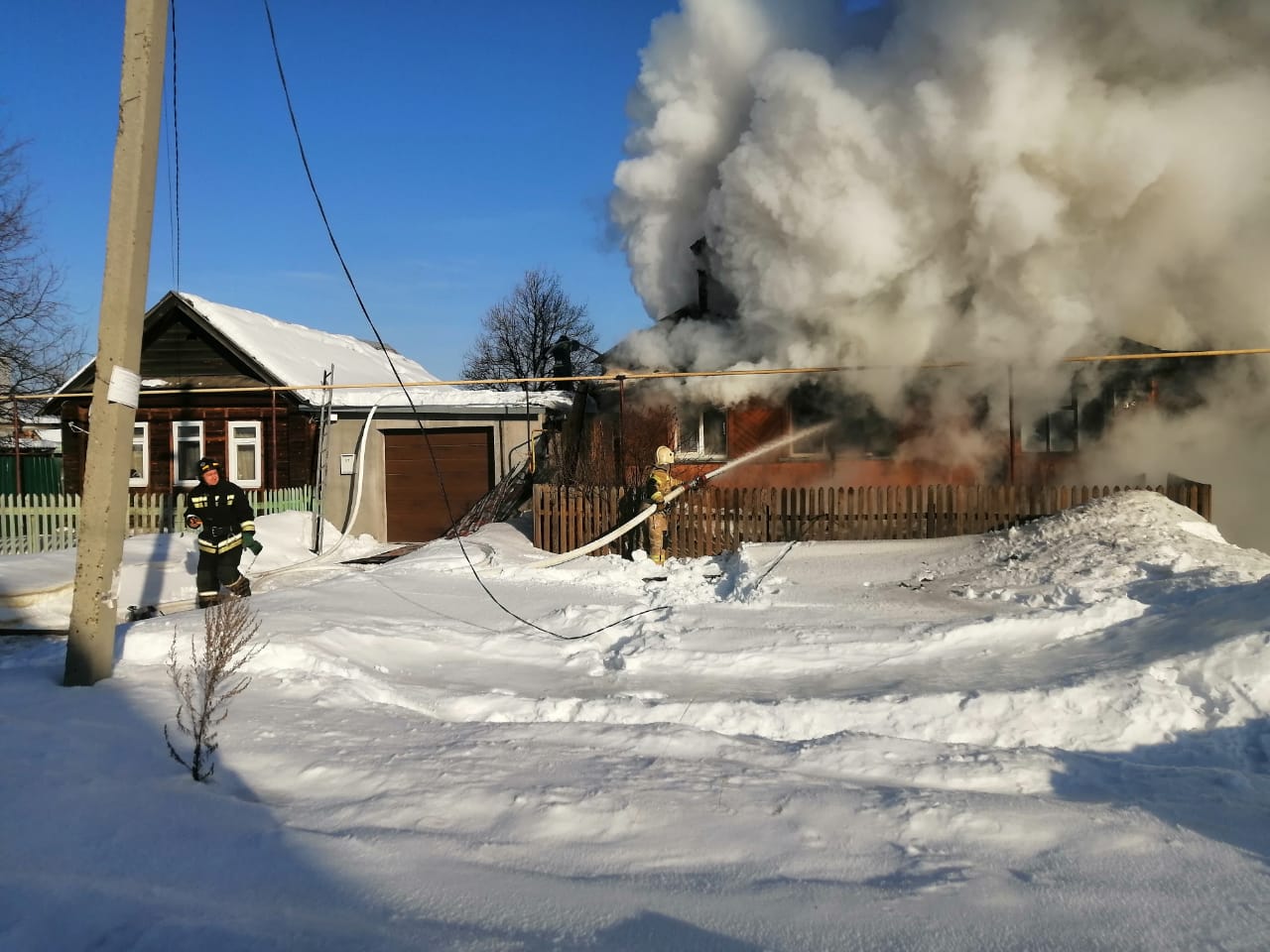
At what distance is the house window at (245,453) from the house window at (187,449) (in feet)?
2.31

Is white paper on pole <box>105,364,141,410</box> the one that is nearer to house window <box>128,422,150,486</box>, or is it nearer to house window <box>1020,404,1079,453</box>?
house window <box>128,422,150,486</box>

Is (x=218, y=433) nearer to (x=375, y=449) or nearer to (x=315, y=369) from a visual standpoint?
(x=315, y=369)

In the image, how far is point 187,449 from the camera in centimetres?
1803

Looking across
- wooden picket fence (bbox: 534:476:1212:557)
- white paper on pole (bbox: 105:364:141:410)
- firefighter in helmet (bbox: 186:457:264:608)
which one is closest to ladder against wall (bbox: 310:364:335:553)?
wooden picket fence (bbox: 534:476:1212:557)

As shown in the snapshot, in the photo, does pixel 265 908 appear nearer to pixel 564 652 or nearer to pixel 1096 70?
pixel 564 652

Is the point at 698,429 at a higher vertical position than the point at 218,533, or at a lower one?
higher

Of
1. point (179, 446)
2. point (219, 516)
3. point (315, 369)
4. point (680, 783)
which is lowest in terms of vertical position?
point (680, 783)

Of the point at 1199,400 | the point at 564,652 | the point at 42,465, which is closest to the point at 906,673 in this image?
the point at 564,652

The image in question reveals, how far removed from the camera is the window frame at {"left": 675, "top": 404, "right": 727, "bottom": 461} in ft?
Result: 52.0

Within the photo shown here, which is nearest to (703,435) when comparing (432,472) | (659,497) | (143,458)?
(432,472)

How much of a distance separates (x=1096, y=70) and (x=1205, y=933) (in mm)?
10954

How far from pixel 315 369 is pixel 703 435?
344 inches

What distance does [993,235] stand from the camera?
11500 millimetres

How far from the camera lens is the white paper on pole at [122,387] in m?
5.07
